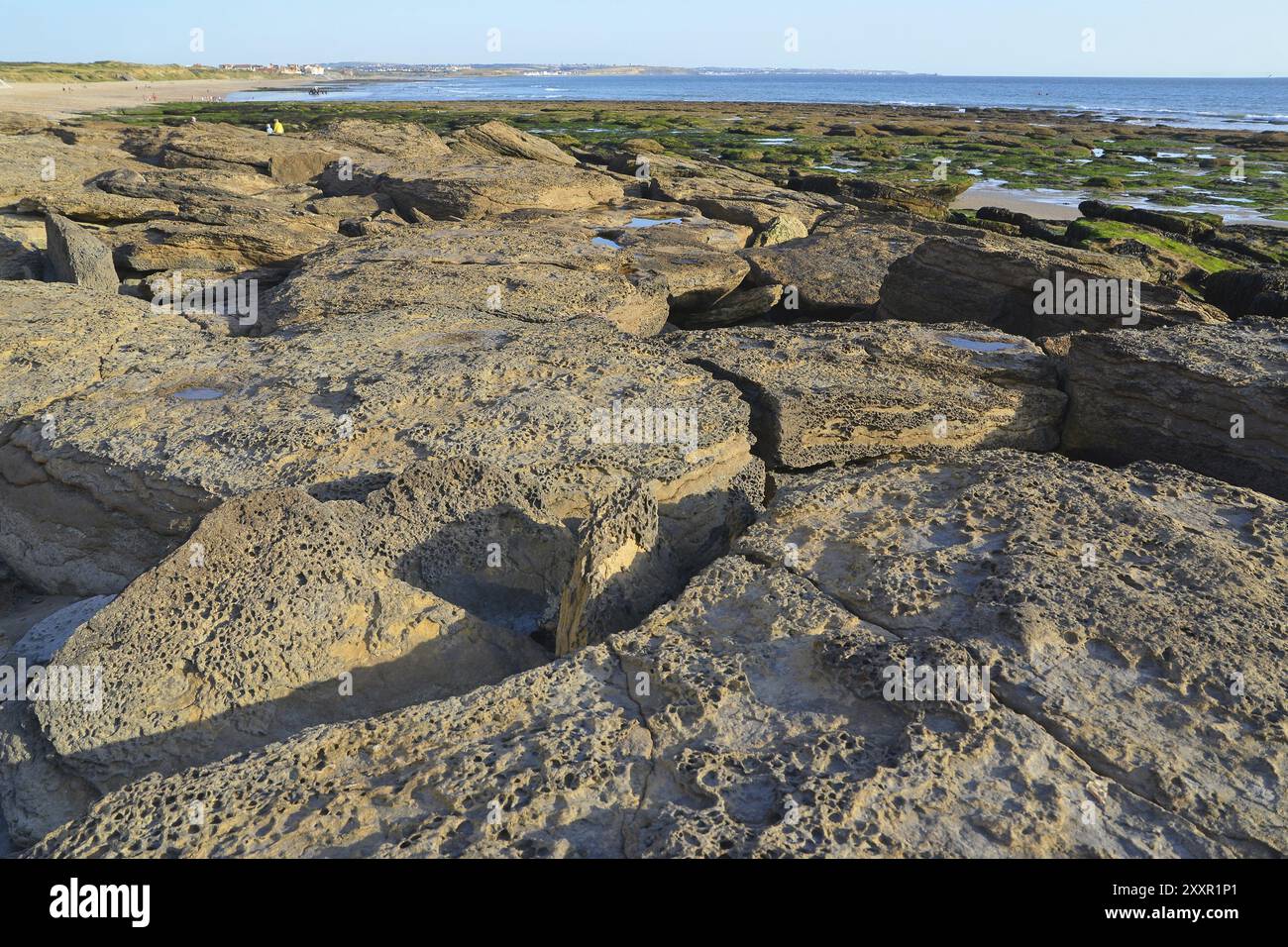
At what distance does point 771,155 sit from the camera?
1190 inches

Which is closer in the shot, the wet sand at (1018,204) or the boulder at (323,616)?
the boulder at (323,616)

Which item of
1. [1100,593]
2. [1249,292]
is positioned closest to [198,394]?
[1100,593]

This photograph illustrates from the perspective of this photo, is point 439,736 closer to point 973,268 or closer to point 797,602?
point 797,602

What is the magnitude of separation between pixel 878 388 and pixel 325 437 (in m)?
2.93

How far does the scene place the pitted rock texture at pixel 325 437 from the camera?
429cm

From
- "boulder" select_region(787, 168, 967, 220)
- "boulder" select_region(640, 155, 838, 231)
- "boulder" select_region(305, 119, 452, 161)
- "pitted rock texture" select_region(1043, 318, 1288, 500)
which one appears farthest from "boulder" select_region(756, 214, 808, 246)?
"pitted rock texture" select_region(1043, 318, 1288, 500)

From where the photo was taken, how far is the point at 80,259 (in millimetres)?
7570

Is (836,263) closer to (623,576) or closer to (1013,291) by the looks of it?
(1013,291)

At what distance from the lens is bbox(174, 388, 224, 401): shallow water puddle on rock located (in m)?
4.90

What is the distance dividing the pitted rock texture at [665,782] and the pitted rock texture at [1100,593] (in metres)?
0.15

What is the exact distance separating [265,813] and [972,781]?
1.81m

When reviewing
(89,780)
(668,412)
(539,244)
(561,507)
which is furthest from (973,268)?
(89,780)

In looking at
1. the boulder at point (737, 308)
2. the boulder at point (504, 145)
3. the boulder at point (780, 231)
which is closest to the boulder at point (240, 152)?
the boulder at point (504, 145)

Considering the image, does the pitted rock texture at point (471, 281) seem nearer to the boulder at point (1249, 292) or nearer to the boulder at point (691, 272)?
the boulder at point (691, 272)
